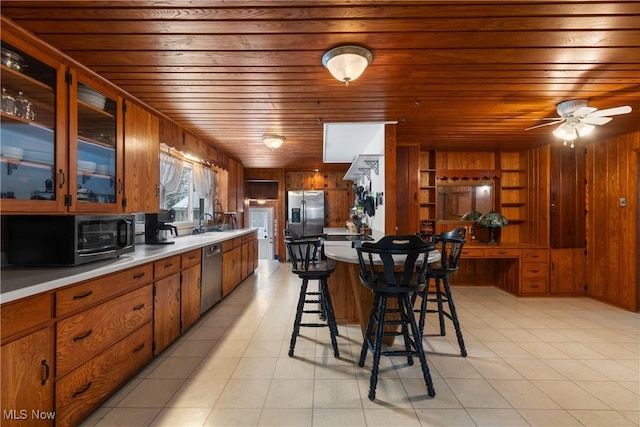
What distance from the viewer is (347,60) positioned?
182cm

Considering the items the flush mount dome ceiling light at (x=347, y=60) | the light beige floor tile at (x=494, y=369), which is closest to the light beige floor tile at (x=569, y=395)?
the light beige floor tile at (x=494, y=369)

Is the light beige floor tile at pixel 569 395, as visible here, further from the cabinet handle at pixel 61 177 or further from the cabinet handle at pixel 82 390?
the cabinet handle at pixel 61 177

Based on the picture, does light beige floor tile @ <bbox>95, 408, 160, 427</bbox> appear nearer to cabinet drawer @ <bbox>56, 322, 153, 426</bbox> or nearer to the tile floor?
the tile floor

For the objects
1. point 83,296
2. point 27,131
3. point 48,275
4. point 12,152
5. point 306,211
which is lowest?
point 83,296

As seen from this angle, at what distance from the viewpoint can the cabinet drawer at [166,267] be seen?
2.37 meters

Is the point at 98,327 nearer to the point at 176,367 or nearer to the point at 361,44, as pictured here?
the point at 176,367

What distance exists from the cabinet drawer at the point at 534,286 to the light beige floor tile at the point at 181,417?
448 centimetres

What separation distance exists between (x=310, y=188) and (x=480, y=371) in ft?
17.9

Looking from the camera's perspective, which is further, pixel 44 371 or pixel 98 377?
pixel 98 377

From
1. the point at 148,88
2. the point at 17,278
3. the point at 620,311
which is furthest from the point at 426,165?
the point at 17,278

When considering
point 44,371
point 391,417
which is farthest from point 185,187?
point 391,417

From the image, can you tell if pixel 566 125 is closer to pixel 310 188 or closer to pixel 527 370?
pixel 527 370

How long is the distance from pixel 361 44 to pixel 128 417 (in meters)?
2.73

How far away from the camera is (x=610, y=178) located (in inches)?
154
